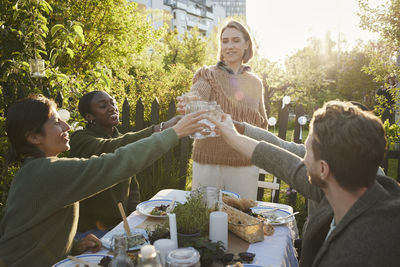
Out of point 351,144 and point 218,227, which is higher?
point 351,144

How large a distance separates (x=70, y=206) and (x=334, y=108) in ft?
5.14

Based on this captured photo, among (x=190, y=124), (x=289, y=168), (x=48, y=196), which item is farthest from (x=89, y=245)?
(x=289, y=168)

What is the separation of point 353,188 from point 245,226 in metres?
0.63

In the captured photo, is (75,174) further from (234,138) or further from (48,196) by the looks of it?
(234,138)

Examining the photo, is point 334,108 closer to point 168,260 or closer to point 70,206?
point 168,260

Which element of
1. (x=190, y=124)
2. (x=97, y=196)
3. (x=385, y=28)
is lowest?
(x=97, y=196)

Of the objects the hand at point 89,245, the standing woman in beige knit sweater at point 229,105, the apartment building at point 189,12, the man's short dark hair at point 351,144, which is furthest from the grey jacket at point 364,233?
the apartment building at point 189,12

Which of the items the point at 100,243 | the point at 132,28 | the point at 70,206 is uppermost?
the point at 132,28

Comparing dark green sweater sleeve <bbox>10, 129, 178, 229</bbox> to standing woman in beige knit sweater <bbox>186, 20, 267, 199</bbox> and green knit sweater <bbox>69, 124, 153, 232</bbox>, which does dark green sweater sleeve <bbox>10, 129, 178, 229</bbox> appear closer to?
green knit sweater <bbox>69, 124, 153, 232</bbox>

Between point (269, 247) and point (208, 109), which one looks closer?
point (269, 247)

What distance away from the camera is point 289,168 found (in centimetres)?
180

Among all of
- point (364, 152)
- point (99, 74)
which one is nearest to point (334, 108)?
point (364, 152)

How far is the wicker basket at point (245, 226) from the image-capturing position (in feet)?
5.64

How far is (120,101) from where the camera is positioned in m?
6.57
